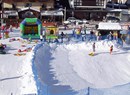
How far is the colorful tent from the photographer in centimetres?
3388

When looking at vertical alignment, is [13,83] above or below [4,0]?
below

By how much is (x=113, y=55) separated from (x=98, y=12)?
25446 mm

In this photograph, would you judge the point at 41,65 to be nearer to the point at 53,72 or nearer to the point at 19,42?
the point at 53,72

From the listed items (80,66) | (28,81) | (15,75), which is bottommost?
(80,66)

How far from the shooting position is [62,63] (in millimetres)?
24266

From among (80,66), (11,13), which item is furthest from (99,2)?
(80,66)

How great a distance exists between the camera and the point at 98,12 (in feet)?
171

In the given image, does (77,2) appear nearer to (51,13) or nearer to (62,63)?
(51,13)

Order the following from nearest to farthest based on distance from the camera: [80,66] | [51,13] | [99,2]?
[80,66] < [51,13] < [99,2]

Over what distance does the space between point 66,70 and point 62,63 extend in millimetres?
1813

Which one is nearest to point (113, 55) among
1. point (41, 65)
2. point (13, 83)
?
point (41, 65)

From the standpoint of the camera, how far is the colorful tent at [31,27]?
33.9 metres

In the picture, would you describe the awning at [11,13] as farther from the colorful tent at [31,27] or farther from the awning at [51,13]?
the colorful tent at [31,27]

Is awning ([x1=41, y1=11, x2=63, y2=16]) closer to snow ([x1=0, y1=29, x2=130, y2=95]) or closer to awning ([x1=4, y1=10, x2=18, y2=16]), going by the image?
awning ([x1=4, y1=10, x2=18, y2=16])
